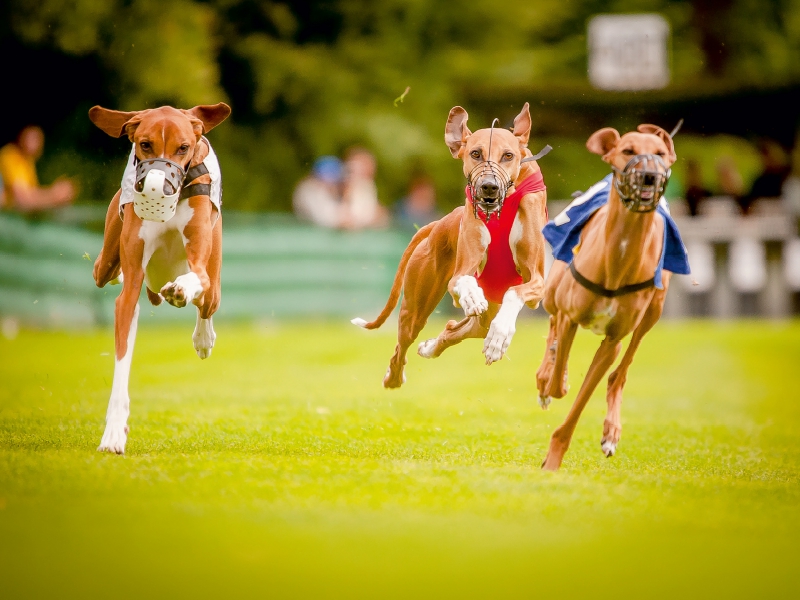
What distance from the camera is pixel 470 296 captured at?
6.80 meters

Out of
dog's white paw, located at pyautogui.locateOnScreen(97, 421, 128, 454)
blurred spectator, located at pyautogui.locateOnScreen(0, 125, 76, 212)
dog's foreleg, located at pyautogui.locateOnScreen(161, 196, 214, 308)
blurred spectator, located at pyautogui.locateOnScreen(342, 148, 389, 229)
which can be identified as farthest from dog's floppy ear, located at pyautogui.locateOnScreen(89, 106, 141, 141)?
blurred spectator, located at pyautogui.locateOnScreen(342, 148, 389, 229)

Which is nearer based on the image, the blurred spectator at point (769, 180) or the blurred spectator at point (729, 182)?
the blurred spectator at point (729, 182)

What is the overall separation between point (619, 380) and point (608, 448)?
556mm

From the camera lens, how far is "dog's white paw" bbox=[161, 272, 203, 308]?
21.0ft

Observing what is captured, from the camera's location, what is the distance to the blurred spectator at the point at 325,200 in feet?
60.4

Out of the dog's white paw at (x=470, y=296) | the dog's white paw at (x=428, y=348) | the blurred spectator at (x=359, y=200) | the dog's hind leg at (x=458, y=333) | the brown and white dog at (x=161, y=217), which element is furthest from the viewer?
the blurred spectator at (x=359, y=200)

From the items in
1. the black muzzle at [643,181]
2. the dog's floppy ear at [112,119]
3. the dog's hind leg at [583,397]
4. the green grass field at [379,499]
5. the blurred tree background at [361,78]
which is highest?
the blurred tree background at [361,78]

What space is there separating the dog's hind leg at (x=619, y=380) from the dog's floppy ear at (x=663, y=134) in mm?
861

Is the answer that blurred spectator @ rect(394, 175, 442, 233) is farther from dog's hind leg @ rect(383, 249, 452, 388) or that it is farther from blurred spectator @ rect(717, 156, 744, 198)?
dog's hind leg @ rect(383, 249, 452, 388)

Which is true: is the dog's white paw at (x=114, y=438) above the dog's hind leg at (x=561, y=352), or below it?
below

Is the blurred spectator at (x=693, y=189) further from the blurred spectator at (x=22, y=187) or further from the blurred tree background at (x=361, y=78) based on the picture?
the blurred spectator at (x=22, y=187)

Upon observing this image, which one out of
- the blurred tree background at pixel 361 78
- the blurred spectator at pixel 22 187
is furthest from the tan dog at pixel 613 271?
the blurred spectator at pixel 22 187

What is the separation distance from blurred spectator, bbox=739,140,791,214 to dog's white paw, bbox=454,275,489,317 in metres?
14.8

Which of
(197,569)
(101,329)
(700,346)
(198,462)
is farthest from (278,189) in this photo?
(197,569)
